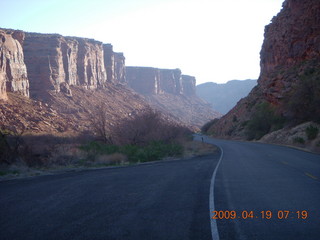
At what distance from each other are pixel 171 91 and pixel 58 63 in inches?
3345

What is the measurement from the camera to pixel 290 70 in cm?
5084

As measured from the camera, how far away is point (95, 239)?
225 inches

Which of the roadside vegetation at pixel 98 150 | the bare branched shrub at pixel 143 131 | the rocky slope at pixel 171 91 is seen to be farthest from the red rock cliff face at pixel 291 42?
the rocky slope at pixel 171 91

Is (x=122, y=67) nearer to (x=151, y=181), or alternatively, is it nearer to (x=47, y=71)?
(x=47, y=71)

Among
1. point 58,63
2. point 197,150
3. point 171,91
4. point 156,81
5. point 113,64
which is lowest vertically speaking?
point 197,150

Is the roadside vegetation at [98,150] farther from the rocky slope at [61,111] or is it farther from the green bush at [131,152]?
the rocky slope at [61,111]

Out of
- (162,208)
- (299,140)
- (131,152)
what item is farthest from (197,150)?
(162,208)

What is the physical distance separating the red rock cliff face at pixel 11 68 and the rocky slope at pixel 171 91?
65.8m

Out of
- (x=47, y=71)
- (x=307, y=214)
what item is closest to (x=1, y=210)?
(x=307, y=214)

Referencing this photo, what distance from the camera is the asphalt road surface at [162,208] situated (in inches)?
235

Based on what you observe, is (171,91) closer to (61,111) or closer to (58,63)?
(58,63)

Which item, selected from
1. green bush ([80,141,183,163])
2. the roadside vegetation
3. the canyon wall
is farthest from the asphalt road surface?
the canyon wall

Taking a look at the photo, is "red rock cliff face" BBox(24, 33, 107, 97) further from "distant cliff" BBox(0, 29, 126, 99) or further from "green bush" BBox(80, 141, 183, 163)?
"green bush" BBox(80, 141, 183, 163)

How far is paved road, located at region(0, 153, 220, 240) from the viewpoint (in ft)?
19.8
